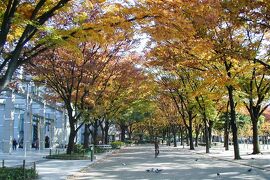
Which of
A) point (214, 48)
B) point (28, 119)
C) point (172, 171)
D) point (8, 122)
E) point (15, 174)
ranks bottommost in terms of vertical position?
point (172, 171)

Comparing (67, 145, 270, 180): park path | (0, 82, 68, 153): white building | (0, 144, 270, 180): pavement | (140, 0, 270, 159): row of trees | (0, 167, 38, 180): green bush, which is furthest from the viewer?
(0, 82, 68, 153): white building

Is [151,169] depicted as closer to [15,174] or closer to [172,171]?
[172,171]

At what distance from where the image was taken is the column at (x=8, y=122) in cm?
3519

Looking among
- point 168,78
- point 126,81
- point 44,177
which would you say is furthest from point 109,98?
point 44,177

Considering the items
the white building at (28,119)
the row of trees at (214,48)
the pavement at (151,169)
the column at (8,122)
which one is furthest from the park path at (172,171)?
the column at (8,122)

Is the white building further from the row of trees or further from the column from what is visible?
the row of trees

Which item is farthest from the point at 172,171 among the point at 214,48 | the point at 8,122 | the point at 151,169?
the point at 8,122

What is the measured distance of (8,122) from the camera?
3562 centimetres

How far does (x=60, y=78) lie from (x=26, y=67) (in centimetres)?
237

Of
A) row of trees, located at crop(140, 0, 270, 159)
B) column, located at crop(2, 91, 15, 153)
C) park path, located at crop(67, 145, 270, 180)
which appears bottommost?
park path, located at crop(67, 145, 270, 180)

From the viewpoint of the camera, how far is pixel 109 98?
39.9 m

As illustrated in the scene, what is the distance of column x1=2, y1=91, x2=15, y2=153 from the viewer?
1385 inches

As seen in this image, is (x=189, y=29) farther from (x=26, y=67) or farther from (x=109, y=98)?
(x=109, y=98)

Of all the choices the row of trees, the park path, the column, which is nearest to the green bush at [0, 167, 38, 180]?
the park path
